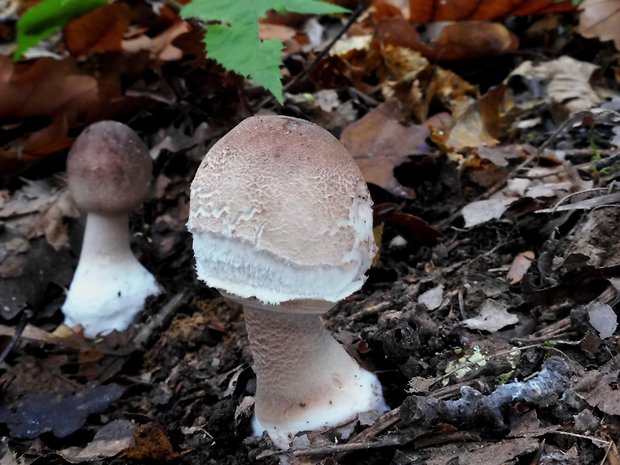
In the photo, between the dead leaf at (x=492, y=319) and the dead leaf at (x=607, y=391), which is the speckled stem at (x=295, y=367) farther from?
the dead leaf at (x=607, y=391)

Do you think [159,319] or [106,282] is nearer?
[159,319]

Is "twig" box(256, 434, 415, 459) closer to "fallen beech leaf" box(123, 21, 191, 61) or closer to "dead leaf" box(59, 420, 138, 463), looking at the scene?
"dead leaf" box(59, 420, 138, 463)

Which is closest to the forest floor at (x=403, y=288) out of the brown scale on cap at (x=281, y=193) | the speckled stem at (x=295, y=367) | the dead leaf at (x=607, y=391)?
the dead leaf at (x=607, y=391)

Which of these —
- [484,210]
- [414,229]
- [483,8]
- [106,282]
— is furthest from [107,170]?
[483,8]

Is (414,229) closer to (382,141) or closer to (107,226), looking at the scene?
(382,141)

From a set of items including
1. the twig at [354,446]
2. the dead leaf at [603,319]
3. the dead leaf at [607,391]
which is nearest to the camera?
the dead leaf at [607,391]

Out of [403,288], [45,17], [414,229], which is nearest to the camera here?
[403,288]
